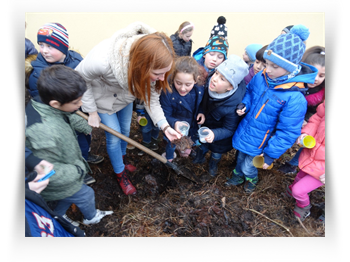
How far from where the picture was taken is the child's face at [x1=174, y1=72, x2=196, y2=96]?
6.76 ft

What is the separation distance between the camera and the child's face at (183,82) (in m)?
2.06

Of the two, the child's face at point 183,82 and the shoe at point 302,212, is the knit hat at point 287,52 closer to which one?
the child's face at point 183,82

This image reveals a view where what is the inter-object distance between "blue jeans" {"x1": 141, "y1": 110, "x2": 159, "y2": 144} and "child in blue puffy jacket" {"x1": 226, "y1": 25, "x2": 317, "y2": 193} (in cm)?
126

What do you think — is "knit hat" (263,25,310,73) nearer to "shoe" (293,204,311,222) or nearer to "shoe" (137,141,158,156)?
"shoe" (293,204,311,222)

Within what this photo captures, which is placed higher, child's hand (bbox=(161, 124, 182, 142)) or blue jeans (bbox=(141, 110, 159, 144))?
child's hand (bbox=(161, 124, 182, 142))

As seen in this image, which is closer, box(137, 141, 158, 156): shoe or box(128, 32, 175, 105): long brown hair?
box(128, 32, 175, 105): long brown hair

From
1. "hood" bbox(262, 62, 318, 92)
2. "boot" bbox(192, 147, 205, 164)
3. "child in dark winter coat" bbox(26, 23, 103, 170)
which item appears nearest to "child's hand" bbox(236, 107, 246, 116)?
"hood" bbox(262, 62, 318, 92)

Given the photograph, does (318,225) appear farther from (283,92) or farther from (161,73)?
(161,73)

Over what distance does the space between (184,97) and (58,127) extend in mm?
1315

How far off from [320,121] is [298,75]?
60cm

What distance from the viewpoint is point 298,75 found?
6.28 ft

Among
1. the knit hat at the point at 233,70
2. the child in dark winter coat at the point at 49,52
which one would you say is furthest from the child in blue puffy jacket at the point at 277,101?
the child in dark winter coat at the point at 49,52

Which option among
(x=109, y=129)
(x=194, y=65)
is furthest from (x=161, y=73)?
(x=109, y=129)

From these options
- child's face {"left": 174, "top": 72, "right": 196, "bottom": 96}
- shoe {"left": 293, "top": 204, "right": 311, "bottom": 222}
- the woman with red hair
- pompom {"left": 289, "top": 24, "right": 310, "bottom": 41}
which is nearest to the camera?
the woman with red hair
